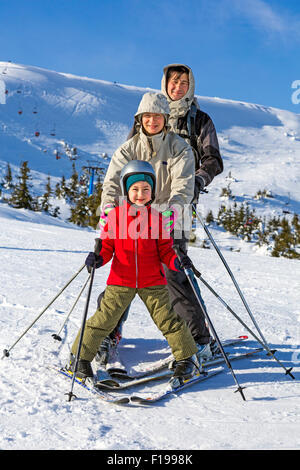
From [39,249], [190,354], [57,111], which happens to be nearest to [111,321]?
[190,354]

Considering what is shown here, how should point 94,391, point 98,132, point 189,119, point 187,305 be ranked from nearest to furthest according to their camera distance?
point 94,391 < point 187,305 < point 189,119 < point 98,132

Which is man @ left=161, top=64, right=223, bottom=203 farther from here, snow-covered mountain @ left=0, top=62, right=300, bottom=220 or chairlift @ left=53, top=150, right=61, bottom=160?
chairlift @ left=53, top=150, right=61, bottom=160

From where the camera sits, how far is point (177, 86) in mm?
3730

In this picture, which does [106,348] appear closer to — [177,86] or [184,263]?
[184,263]

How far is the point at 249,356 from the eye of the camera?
371 cm

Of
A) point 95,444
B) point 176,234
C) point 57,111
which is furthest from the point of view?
point 57,111

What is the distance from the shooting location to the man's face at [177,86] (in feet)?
12.2

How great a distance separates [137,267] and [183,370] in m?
0.83

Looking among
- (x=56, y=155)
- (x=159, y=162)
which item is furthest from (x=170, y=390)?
(x=56, y=155)

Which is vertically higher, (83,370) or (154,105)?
(154,105)

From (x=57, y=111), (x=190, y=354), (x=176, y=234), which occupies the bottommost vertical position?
(x=190, y=354)

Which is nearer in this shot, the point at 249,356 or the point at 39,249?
the point at 249,356
